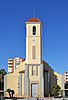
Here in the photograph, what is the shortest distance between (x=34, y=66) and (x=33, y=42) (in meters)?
4.64

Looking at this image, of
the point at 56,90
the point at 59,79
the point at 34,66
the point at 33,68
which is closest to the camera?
the point at 56,90

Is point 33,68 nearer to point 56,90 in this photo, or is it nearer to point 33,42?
point 33,42

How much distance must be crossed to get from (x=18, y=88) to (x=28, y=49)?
319 inches

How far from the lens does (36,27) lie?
74875mm

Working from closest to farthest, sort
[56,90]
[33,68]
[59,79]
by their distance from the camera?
[56,90] < [33,68] < [59,79]

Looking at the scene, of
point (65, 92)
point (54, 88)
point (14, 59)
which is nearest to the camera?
point (54, 88)

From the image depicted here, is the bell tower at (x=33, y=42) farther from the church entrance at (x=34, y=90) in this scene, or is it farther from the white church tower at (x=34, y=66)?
the church entrance at (x=34, y=90)

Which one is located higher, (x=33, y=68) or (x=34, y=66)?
(x=34, y=66)

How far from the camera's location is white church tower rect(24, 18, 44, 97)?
73.5 m

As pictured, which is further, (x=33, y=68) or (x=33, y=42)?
(x=33, y=42)

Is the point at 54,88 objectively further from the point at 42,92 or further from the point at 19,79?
the point at 19,79

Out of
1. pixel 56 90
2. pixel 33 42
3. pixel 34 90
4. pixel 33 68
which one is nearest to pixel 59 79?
pixel 34 90

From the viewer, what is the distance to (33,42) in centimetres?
7394

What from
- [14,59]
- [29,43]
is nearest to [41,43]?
[29,43]
